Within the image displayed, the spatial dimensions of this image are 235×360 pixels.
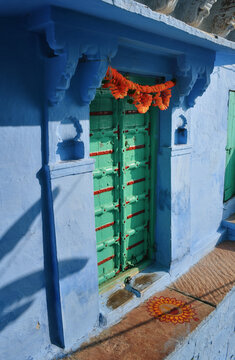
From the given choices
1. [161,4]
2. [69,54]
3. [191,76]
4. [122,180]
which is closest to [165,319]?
[122,180]

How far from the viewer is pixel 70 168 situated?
295 cm

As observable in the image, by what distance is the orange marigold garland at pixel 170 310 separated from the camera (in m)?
3.71

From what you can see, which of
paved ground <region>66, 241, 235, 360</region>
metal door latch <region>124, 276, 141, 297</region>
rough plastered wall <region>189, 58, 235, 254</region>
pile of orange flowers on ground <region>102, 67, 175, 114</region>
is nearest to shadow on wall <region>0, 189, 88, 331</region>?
paved ground <region>66, 241, 235, 360</region>

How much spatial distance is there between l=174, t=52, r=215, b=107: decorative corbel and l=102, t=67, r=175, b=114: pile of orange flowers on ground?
140 mm

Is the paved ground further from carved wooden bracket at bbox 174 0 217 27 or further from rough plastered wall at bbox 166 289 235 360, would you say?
carved wooden bracket at bbox 174 0 217 27

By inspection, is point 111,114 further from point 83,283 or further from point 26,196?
point 83,283

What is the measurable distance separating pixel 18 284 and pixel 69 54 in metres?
1.95

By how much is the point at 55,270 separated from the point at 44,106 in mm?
1482

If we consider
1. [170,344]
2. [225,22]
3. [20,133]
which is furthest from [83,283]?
[225,22]

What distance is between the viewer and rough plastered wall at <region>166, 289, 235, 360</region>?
3.47m

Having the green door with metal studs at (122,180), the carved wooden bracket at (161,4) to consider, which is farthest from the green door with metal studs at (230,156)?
the carved wooden bracket at (161,4)

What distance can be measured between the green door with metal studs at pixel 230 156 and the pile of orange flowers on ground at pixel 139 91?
2.29 m

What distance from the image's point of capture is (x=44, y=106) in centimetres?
273

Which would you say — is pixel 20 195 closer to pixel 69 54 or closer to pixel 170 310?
pixel 69 54
